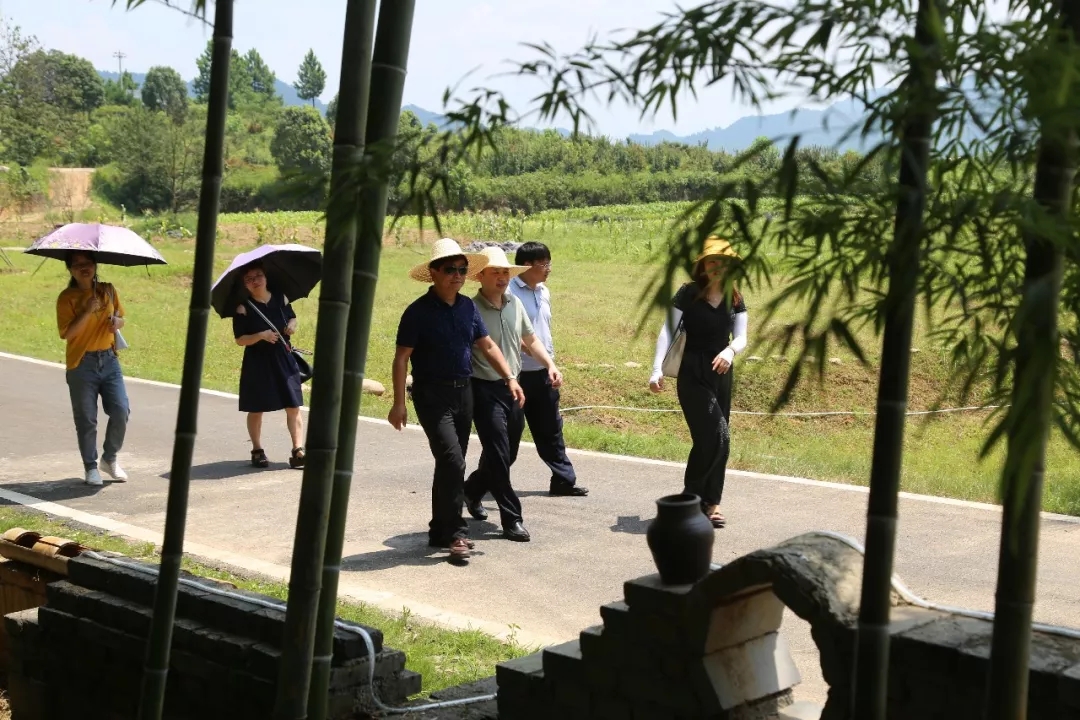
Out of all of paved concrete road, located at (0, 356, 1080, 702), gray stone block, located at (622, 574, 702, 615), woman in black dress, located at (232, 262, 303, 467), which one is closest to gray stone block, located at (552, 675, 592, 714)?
gray stone block, located at (622, 574, 702, 615)

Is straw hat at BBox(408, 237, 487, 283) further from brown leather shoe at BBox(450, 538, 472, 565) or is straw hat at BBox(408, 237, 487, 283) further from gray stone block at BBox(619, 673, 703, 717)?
gray stone block at BBox(619, 673, 703, 717)

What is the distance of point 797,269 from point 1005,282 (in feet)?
1.24

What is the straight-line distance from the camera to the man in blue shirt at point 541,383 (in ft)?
31.0

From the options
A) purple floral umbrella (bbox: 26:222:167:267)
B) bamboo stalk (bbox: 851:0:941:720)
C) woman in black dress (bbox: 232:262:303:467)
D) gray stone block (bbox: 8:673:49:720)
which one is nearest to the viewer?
bamboo stalk (bbox: 851:0:941:720)

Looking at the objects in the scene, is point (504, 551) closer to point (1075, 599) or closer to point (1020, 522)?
point (1075, 599)

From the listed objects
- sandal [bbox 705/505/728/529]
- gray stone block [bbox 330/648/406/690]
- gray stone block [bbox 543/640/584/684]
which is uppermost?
gray stone block [bbox 543/640/584/684]

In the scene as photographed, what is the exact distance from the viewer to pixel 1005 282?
8.00ft

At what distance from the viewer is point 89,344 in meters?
9.99

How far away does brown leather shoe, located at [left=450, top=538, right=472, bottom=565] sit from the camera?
794cm

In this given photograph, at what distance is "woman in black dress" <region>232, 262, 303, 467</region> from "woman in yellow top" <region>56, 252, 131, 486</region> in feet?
3.45

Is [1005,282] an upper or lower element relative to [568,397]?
upper

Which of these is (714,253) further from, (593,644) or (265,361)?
(265,361)

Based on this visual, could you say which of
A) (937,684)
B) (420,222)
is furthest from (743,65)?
(937,684)

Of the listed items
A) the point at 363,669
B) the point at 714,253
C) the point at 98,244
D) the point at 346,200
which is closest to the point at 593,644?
the point at 363,669
